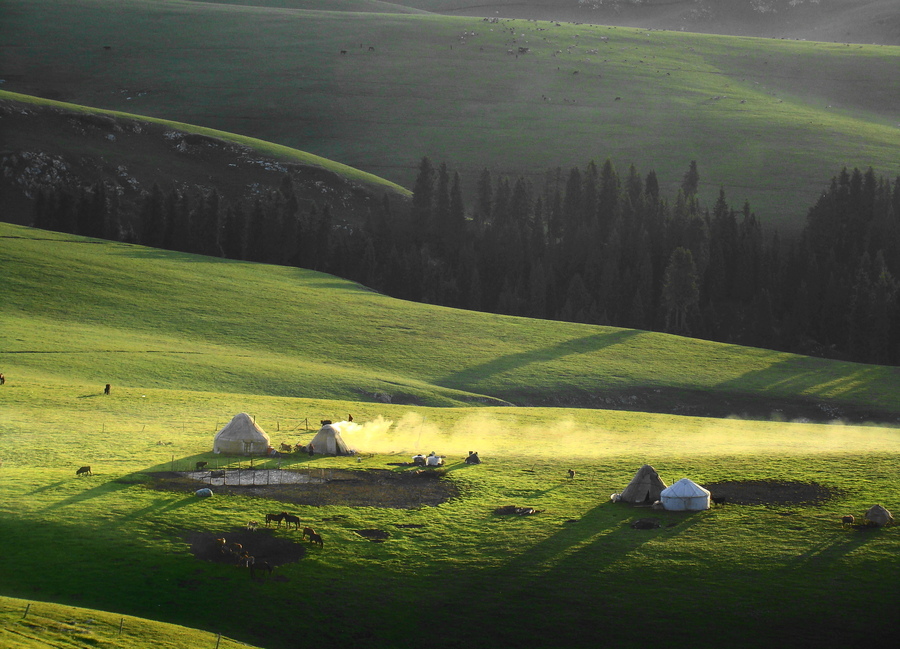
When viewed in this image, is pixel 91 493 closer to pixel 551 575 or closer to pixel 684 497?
pixel 551 575

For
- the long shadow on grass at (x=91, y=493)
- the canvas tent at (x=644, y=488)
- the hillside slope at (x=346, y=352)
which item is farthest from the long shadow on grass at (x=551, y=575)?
the hillside slope at (x=346, y=352)

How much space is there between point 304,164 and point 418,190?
81.4 ft

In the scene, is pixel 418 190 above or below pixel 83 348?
above

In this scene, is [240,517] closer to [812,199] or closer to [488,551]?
[488,551]

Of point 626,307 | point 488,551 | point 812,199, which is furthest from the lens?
point 812,199

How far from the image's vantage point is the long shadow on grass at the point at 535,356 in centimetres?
8531

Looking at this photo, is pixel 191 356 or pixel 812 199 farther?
pixel 812 199

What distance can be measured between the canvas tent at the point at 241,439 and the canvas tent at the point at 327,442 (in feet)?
9.42

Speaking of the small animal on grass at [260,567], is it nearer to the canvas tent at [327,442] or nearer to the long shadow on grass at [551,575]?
the long shadow on grass at [551,575]

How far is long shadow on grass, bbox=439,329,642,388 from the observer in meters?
85.3

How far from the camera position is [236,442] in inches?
2012

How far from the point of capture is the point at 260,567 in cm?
3625

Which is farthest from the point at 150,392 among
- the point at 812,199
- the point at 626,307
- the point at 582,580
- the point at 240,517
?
the point at 812,199

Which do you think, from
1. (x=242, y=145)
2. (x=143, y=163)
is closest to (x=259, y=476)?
(x=143, y=163)
